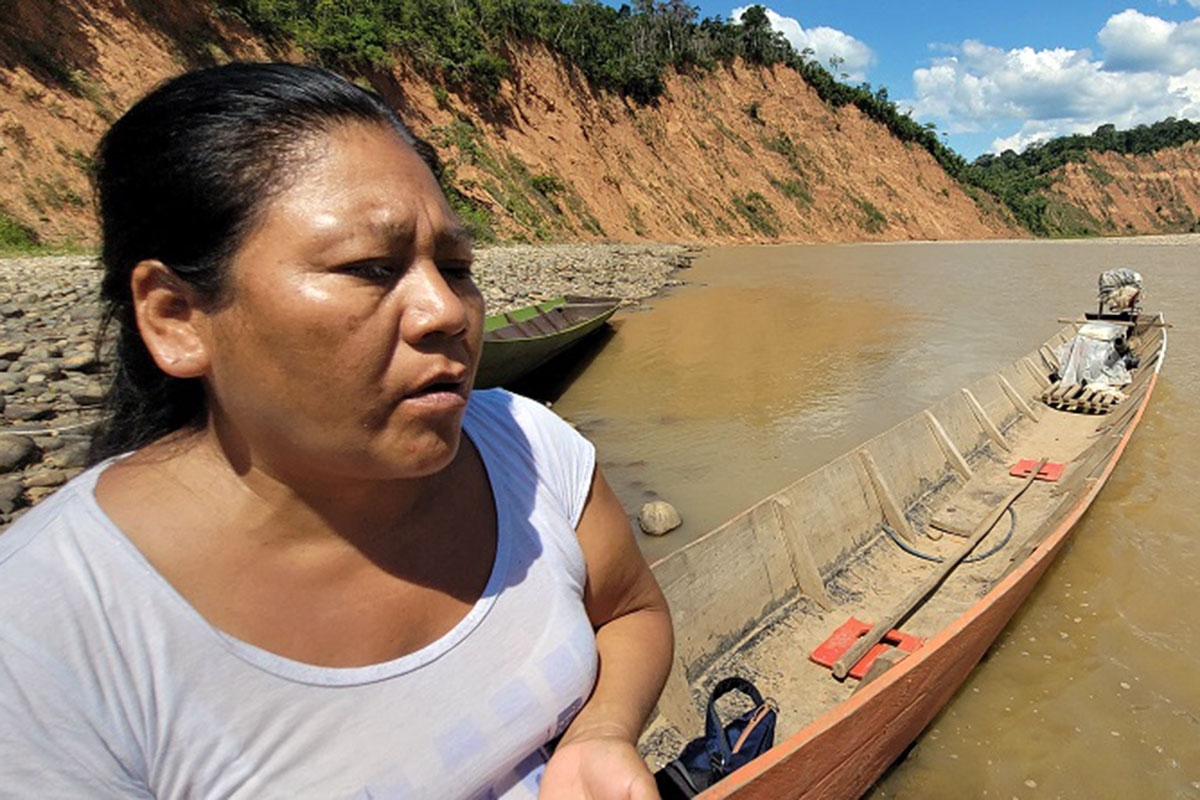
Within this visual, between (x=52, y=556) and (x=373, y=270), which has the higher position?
(x=373, y=270)

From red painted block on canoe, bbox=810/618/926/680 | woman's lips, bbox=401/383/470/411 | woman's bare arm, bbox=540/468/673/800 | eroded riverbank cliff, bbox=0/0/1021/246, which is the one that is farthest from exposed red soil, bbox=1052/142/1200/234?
woman's lips, bbox=401/383/470/411

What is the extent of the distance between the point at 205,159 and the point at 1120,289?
10284 millimetres

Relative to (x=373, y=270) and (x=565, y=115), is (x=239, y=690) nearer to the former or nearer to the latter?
(x=373, y=270)

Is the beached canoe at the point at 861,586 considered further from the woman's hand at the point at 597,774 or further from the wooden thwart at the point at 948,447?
the woman's hand at the point at 597,774

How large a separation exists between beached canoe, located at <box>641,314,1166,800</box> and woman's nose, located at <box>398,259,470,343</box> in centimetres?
151

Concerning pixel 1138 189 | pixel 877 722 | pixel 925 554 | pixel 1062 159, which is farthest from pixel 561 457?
pixel 1138 189

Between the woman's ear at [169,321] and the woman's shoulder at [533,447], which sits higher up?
the woman's ear at [169,321]

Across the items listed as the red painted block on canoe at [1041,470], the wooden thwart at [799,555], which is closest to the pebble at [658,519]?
the wooden thwart at [799,555]

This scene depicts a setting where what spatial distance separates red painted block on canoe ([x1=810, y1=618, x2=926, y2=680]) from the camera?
3.43 m

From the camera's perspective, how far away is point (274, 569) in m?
0.79

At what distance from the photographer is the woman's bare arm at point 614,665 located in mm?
949

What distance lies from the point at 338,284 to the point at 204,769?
527mm

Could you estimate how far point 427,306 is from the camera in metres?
0.79

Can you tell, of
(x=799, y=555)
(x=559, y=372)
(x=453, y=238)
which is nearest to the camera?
(x=453, y=238)
